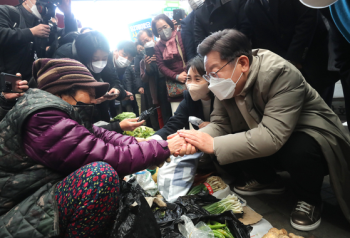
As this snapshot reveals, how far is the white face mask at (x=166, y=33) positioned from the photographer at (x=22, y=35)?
1723mm

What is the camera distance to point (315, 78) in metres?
2.66

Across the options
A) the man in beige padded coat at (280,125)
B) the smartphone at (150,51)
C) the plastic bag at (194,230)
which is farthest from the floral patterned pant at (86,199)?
the smartphone at (150,51)

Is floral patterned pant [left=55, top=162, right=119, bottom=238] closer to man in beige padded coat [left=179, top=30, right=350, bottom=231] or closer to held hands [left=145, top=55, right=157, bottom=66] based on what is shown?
man in beige padded coat [left=179, top=30, right=350, bottom=231]

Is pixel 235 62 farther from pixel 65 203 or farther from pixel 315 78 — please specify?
pixel 65 203

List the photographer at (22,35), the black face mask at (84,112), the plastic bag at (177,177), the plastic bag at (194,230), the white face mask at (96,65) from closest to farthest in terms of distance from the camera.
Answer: the plastic bag at (194,230) → the black face mask at (84,112) → the plastic bag at (177,177) → the photographer at (22,35) → the white face mask at (96,65)

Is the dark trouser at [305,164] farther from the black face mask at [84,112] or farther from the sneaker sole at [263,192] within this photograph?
the black face mask at [84,112]

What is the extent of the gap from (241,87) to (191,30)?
2036 mm

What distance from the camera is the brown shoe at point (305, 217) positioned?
1737mm

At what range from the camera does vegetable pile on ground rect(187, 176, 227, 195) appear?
2.13 metres

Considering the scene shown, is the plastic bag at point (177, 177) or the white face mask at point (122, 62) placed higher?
the white face mask at point (122, 62)

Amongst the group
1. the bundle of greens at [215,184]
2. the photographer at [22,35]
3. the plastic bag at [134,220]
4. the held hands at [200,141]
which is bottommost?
the bundle of greens at [215,184]

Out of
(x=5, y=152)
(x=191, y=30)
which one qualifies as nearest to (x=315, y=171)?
(x=5, y=152)

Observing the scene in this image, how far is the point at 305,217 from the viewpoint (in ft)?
5.78

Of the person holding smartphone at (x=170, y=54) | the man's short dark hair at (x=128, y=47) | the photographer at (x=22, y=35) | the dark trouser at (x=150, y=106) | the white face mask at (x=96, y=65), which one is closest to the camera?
the photographer at (x=22, y=35)
